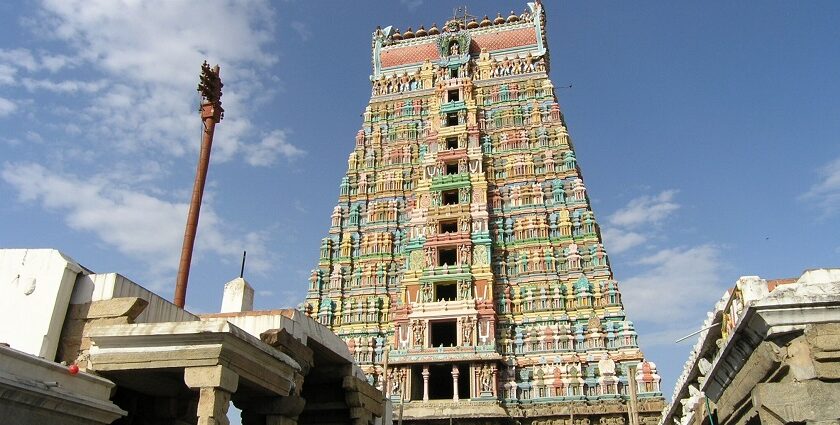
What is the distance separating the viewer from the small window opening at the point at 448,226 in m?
37.3

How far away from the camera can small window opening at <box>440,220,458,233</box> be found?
37297 mm

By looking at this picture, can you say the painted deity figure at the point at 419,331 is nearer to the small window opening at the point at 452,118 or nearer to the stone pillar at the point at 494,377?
the stone pillar at the point at 494,377

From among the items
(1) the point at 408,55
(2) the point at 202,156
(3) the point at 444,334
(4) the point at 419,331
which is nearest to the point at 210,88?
(2) the point at 202,156

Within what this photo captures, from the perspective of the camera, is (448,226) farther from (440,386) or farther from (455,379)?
(455,379)

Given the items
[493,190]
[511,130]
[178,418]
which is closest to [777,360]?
[178,418]

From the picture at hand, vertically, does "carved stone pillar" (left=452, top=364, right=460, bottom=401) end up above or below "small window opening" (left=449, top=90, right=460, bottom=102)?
below

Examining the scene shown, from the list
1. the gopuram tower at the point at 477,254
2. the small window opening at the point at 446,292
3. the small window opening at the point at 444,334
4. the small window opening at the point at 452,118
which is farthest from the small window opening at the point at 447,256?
the small window opening at the point at 452,118

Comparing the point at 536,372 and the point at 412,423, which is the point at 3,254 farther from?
the point at 536,372

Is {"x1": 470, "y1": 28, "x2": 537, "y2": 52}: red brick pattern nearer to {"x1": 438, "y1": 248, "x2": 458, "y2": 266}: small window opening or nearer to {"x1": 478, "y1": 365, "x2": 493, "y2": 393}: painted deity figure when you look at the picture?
{"x1": 438, "y1": 248, "x2": 458, "y2": 266}: small window opening

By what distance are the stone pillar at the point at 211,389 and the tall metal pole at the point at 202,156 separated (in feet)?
Result: 33.8

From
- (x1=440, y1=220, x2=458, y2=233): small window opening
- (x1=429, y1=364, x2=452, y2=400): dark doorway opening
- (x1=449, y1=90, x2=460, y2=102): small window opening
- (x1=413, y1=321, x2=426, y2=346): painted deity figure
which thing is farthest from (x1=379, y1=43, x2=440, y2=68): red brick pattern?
(x1=429, y1=364, x2=452, y2=400): dark doorway opening

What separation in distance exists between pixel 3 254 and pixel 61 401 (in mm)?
3951

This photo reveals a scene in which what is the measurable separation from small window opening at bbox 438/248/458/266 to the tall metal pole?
1595 cm

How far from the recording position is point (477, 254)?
35375mm
